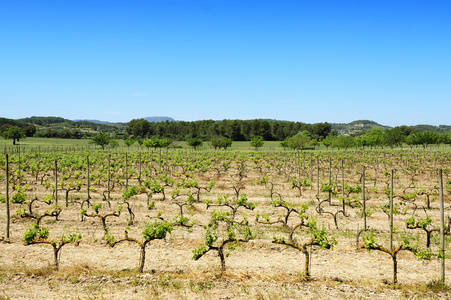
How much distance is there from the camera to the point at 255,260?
909 cm

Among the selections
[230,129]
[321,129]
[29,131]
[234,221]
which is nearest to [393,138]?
[321,129]

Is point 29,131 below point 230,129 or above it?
below

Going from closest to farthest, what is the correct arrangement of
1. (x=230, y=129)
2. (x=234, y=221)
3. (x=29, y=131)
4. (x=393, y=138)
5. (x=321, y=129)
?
(x=234, y=221) < (x=393, y=138) < (x=230, y=129) < (x=29, y=131) < (x=321, y=129)

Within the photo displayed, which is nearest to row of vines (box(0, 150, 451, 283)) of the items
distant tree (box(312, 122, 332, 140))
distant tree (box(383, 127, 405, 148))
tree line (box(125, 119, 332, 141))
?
distant tree (box(383, 127, 405, 148))

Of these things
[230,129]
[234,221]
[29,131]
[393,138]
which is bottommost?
[234,221]

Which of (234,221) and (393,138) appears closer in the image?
(234,221)

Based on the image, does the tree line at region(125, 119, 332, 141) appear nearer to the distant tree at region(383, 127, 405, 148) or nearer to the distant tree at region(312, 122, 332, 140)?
the distant tree at region(312, 122, 332, 140)

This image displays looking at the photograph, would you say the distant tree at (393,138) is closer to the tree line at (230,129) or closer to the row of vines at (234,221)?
the tree line at (230,129)

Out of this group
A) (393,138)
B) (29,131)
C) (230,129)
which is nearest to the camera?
(393,138)

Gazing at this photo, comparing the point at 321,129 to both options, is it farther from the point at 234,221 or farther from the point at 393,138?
the point at 234,221

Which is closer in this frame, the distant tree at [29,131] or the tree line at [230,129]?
the distant tree at [29,131]

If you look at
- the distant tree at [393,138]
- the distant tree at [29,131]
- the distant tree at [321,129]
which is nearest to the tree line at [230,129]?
the distant tree at [321,129]

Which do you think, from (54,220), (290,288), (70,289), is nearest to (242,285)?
(290,288)

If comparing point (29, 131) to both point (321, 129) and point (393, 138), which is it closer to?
point (321, 129)
